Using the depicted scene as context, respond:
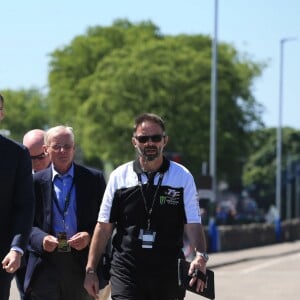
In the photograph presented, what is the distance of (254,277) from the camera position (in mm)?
20891

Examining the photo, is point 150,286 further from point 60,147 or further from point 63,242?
point 60,147

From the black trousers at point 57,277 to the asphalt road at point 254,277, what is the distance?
7525mm

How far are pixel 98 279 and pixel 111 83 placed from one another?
1749 inches

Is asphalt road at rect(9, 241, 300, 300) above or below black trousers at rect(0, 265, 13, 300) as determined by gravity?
below

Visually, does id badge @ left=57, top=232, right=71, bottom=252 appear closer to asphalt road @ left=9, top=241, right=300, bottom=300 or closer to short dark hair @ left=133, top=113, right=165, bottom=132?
short dark hair @ left=133, top=113, right=165, bottom=132

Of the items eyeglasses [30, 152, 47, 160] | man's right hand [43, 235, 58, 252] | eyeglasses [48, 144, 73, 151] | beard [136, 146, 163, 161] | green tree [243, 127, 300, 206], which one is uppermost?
green tree [243, 127, 300, 206]

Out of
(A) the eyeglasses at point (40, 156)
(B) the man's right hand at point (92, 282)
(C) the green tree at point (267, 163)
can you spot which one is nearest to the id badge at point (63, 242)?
(B) the man's right hand at point (92, 282)

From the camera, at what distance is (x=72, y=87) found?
59.2 meters

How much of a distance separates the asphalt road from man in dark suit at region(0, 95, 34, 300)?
887cm

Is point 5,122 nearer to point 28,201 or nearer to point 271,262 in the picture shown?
point 271,262

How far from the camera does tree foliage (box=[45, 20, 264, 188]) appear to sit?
164ft

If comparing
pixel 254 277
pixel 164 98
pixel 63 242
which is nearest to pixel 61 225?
pixel 63 242

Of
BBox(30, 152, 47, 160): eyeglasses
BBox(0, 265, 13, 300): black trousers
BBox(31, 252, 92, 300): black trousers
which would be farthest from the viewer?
BBox(30, 152, 47, 160): eyeglasses

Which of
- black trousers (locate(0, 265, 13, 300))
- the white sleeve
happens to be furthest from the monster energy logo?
black trousers (locate(0, 265, 13, 300))
